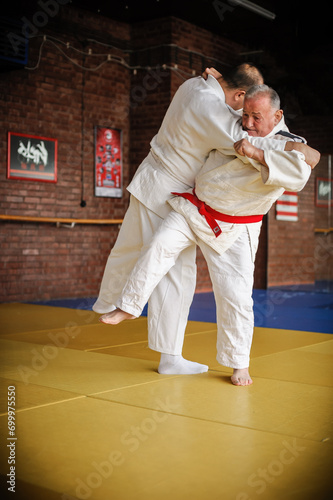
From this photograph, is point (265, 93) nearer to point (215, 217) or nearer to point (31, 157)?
point (215, 217)

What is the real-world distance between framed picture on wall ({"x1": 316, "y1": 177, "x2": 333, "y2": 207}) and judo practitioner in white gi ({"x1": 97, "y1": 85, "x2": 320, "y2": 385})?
591 centimetres

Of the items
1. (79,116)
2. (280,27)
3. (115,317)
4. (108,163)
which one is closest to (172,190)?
(115,317)

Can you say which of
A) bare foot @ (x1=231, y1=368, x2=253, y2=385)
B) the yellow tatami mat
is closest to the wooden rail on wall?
the yellow tatami mat

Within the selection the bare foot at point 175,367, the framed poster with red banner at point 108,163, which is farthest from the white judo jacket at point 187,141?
the framed poster with red banner at point 108,163

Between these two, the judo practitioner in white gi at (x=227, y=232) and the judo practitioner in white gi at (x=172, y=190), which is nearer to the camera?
the judo practitioner in white gi at (x=227, y=232)

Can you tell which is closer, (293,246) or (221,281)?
(221,281)

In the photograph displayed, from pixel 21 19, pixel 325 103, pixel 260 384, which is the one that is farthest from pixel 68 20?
pixel 260 384

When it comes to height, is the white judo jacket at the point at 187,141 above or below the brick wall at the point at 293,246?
above

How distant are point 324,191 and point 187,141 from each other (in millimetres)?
6089

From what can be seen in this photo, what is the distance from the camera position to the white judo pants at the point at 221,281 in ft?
8.89

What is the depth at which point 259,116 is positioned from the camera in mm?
2602

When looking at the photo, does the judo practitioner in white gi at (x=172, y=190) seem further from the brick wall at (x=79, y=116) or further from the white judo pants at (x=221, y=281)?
the brick wall at (x=79, y=116)

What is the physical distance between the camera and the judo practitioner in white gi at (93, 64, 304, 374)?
2.78 metres

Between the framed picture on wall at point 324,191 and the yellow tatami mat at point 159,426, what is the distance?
5178 mm
